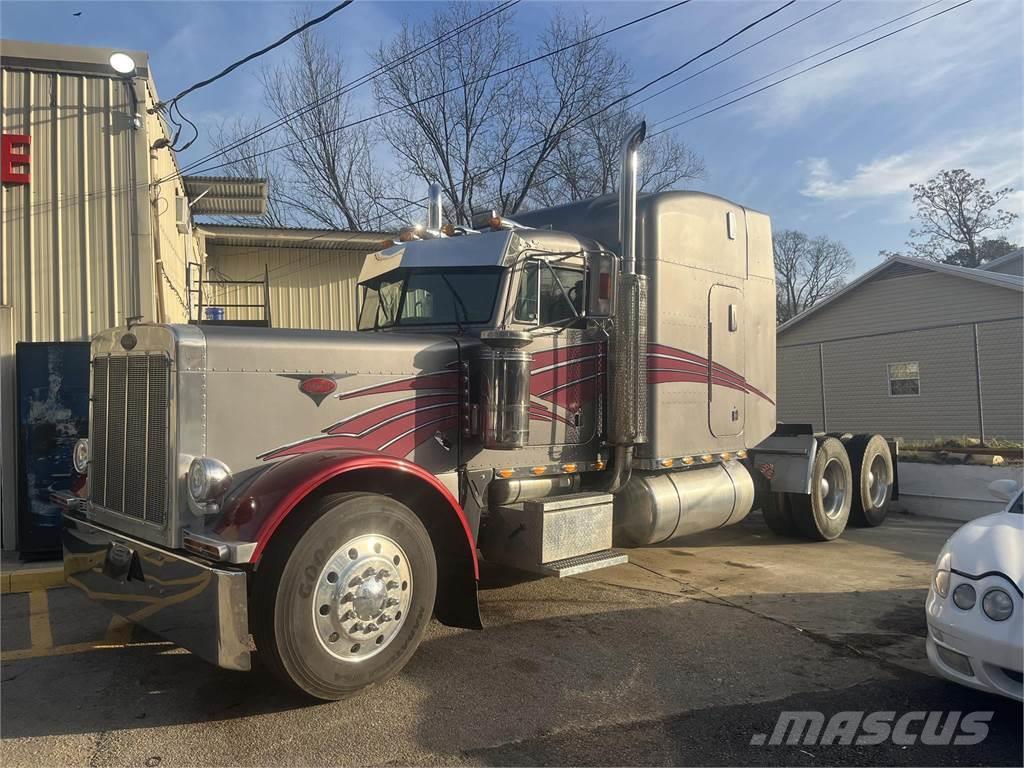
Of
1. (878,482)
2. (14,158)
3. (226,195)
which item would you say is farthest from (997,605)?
(226,195)

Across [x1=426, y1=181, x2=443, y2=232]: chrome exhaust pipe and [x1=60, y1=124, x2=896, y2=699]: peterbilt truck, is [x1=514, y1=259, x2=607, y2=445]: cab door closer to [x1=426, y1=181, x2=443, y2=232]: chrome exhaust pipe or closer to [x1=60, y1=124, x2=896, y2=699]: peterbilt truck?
[x1=60, y1=124, x2=896, y2=699]: peterbilt truck

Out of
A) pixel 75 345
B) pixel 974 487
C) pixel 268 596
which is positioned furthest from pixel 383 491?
pixel 974 487

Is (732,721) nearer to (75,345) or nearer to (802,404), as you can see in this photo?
(75,345)

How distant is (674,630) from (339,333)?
9.99 feet

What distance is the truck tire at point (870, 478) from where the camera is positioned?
955cm

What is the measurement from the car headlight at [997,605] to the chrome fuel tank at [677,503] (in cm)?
295

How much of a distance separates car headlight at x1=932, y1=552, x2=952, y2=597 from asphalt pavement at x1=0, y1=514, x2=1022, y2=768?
0.66 meters

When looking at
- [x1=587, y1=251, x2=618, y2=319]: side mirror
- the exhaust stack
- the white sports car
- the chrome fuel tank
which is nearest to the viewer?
the white sports car

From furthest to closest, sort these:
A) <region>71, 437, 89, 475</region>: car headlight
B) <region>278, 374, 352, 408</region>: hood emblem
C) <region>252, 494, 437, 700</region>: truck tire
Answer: <region>71, 437, 89, 475</region>: car headlight, <region>278, 374, 352, 408</region>: hood emblem, <region>252, 494, 437, 700</region>: truck tire

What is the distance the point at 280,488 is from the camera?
152 inches

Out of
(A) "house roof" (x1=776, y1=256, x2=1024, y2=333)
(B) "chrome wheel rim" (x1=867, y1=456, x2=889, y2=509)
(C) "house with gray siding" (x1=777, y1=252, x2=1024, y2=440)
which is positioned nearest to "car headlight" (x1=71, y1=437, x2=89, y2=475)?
(B) "chrome wheel rim" (x1=867, y1=456, x2=889, y2=509)

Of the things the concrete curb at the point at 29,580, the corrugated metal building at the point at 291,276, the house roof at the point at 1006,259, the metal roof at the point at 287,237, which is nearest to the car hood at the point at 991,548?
the concrete curb at the point at 29,580

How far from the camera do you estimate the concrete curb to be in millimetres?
6641

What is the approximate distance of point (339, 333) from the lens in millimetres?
4895
